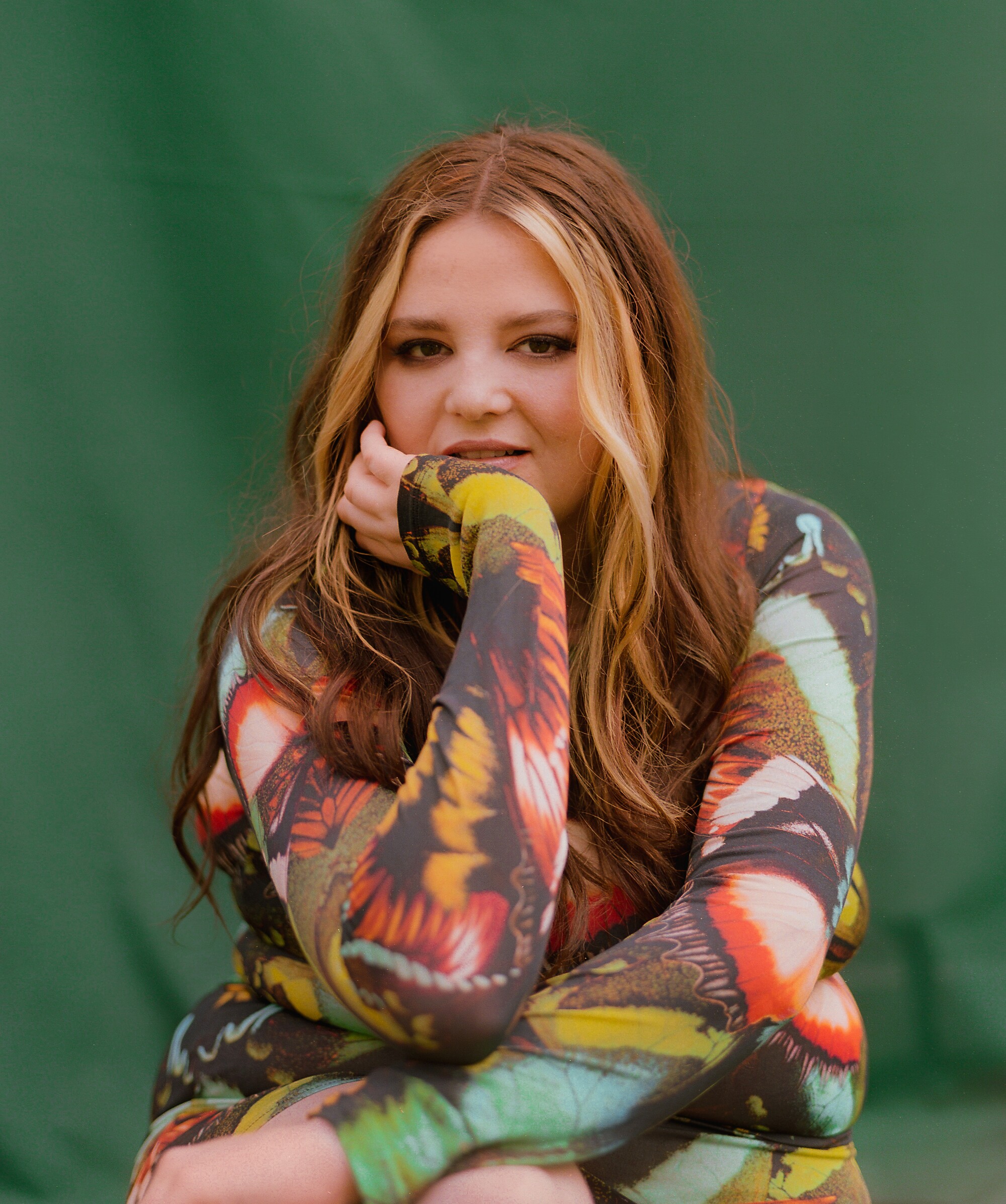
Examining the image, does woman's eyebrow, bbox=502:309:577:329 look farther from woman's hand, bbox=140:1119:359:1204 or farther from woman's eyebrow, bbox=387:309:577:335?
woman's hand, bbox=140:1119:359:1204

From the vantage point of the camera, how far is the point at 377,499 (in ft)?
4.27

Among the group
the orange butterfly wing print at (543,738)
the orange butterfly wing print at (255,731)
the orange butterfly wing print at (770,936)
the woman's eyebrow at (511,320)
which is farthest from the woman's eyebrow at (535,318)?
the orange butterfly wing print at (770,936)

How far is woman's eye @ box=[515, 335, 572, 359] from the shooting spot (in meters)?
1.33

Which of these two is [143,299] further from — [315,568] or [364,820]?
[364,820]

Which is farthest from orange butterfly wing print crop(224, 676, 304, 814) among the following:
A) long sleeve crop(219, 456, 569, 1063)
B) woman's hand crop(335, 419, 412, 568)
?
woman's hand crop(335, 419, 412, 568)

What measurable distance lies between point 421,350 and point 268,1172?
0.90 metres

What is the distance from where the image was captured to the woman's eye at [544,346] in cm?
133

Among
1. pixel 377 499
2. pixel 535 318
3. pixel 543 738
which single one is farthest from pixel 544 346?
pixel 543 738

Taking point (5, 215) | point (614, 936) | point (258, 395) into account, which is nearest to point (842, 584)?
point (614, 936)

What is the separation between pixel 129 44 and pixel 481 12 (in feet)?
1.98

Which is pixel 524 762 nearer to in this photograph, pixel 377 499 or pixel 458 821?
pixel 458 821

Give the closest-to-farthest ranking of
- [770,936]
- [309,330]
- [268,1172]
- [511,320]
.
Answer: [268,1172], [770,936], [511,320], [309,330]

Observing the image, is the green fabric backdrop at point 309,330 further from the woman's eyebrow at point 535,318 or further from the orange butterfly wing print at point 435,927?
the orange butterfly wing print at point 435,927

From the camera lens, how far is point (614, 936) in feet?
4.14
